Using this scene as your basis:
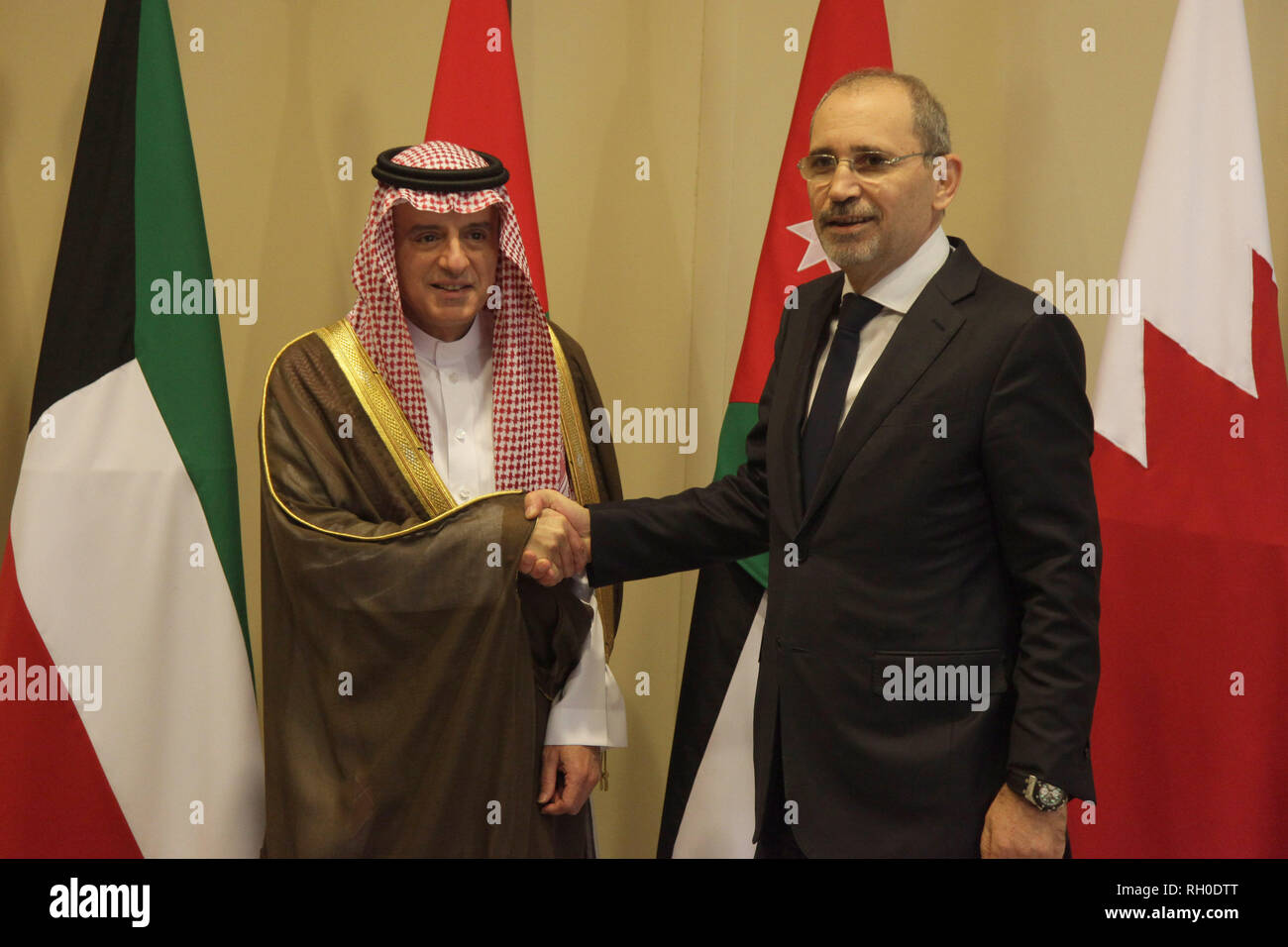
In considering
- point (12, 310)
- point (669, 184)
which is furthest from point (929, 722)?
point (12, 310)

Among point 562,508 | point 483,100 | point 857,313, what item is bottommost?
point 562,508

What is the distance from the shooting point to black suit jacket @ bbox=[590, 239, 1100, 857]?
1869 millimetres

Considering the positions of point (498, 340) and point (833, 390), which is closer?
point (833, 390)

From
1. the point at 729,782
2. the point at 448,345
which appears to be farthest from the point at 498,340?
the point at 729,782

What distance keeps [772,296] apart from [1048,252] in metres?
0.96

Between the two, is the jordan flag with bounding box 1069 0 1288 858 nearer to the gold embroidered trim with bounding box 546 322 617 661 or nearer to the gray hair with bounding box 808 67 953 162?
the gray hair with bounding box 808 67 953 162

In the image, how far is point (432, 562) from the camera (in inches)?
86.4

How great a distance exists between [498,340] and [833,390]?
2.54 ft

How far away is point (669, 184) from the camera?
374 centimetres

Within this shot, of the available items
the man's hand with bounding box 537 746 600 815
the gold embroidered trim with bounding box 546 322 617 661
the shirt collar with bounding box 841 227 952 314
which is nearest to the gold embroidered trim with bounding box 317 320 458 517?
the gold embroidered trim with bounding box 546 322 617 661

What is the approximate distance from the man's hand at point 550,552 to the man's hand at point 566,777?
1.15 ft

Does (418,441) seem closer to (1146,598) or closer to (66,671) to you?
(66,671)

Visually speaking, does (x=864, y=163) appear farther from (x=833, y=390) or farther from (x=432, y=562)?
(x=432, y=562)

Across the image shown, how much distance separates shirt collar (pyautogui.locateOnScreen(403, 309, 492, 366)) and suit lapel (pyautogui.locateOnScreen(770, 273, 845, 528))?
0.68m
